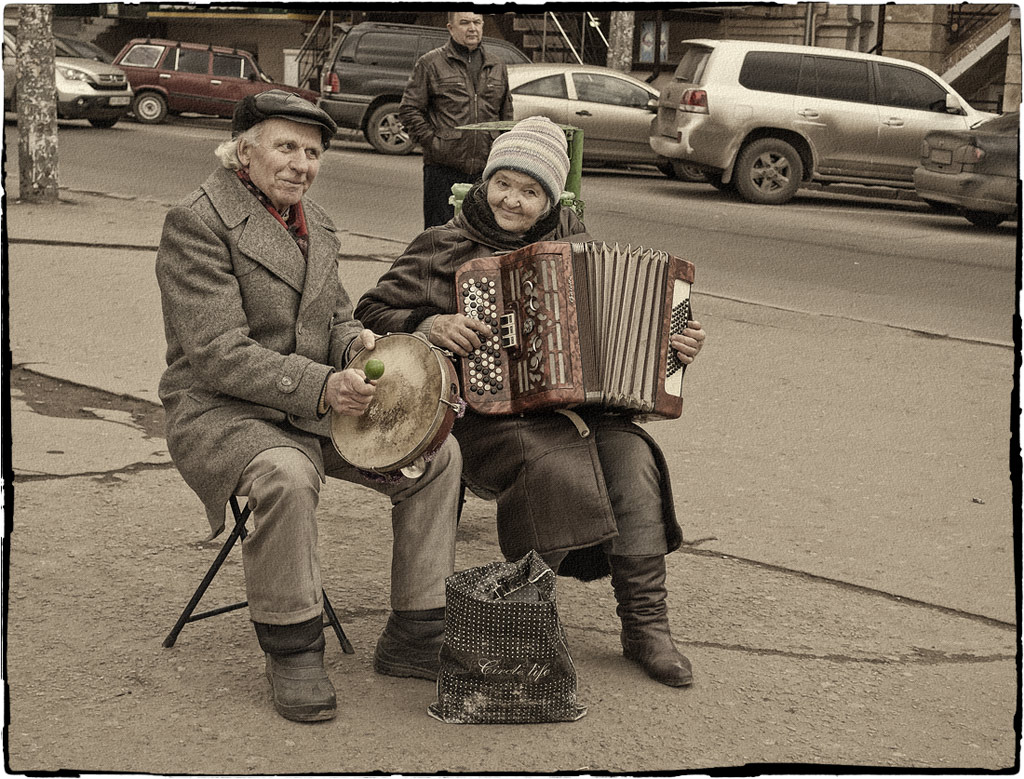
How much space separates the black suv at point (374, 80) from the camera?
1945 centimetres

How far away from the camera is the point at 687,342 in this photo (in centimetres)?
390

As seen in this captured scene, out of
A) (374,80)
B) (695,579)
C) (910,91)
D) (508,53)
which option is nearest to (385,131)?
(374,80)

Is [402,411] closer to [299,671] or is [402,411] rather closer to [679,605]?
[299,671]

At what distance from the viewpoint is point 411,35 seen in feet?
66.6

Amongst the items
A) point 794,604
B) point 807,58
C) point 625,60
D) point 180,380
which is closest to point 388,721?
point 180,380

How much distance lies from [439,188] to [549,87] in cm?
938

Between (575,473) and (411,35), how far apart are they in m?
17.6

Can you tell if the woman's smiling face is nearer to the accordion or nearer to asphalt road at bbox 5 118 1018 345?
the accordion

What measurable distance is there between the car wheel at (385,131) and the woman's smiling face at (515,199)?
15759mm

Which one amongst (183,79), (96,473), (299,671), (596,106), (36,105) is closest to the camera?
(299,671)

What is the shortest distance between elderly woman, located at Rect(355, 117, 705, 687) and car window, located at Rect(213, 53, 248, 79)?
21.4 metres

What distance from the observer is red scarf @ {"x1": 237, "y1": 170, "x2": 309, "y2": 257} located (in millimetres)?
3598

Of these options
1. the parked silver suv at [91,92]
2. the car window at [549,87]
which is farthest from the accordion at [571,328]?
the parked silver suv at [91,92]

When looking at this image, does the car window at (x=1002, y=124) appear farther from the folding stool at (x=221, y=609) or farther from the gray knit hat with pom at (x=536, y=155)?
the folding stool at (x=221, y=609)
